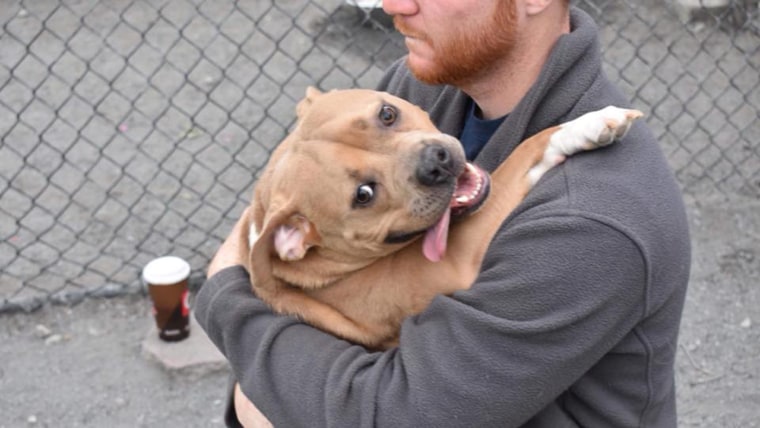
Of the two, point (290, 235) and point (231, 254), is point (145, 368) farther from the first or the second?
point (290, 235)

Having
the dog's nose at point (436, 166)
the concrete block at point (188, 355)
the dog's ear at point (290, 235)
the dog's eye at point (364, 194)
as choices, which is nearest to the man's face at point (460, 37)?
the dog's nose at point (436, 166)

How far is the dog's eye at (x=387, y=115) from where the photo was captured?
278 centimetres

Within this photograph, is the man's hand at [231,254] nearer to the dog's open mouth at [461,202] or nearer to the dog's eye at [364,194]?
the dog's eye at [364,194]

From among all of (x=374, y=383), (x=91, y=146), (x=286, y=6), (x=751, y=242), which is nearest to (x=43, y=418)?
(x=91, y=146)

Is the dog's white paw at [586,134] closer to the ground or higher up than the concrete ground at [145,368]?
higher up

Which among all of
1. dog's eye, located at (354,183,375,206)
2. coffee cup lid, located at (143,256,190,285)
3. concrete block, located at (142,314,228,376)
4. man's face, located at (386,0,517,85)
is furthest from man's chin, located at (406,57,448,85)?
concrete block, located at (142,314,228,376)

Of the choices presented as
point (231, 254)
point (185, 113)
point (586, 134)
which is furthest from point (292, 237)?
point (185, 113)

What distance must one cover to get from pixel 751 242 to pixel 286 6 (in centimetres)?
426

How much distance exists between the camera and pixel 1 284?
5.34m

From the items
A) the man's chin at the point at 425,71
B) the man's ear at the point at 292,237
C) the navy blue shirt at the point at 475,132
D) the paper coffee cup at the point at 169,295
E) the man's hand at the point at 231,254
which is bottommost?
the paper coffee cup at the point at 169,295

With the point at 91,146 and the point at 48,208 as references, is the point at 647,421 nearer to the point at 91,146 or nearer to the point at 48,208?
the point at 48,208

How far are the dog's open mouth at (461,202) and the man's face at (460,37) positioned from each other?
0.83 ft

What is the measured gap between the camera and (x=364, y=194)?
8.90 ft

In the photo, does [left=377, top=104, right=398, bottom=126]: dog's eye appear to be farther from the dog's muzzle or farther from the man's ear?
the man's ear
